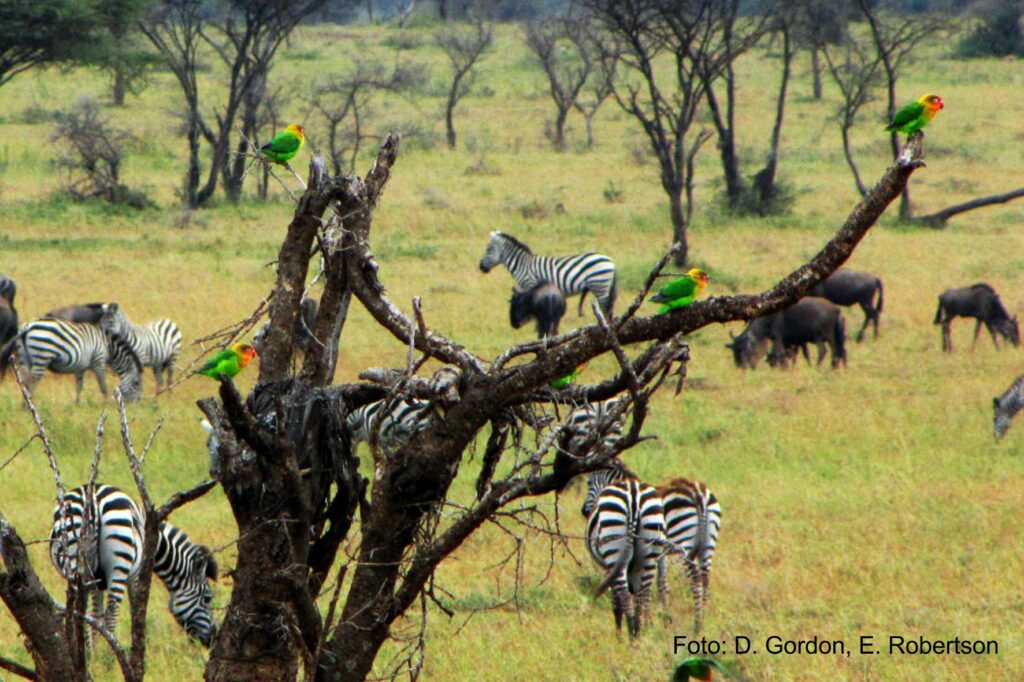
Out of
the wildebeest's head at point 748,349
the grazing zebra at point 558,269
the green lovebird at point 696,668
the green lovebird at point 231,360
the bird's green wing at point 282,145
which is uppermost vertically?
the bird's green wing at point 282,145

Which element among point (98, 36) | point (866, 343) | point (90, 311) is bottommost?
point (866, 343)

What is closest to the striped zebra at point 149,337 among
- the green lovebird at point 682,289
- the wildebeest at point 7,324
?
the wildebeest at point 7,324

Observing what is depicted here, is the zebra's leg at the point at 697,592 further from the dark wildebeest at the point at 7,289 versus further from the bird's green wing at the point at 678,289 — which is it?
the dark wildebeest at the point at 7,289

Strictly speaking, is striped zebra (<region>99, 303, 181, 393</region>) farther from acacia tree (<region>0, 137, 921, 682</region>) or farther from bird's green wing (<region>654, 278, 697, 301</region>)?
acacia tree (<region>0, 137, 921, 682</region>)

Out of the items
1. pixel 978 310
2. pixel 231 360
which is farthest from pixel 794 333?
pixel 231 360

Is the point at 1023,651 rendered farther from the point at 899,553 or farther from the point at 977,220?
the point at 977,220

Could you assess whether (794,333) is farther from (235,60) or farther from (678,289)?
(235,60)

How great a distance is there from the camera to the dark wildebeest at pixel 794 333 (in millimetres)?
15945

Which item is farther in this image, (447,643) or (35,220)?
(35,220)

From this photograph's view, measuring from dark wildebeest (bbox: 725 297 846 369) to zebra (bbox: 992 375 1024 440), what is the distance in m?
3.72

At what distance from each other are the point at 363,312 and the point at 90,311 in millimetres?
4469

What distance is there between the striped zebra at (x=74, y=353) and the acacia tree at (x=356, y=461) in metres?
9.91

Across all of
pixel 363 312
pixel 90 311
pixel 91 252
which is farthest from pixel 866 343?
pixel 91 252

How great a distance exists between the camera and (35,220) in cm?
2497
